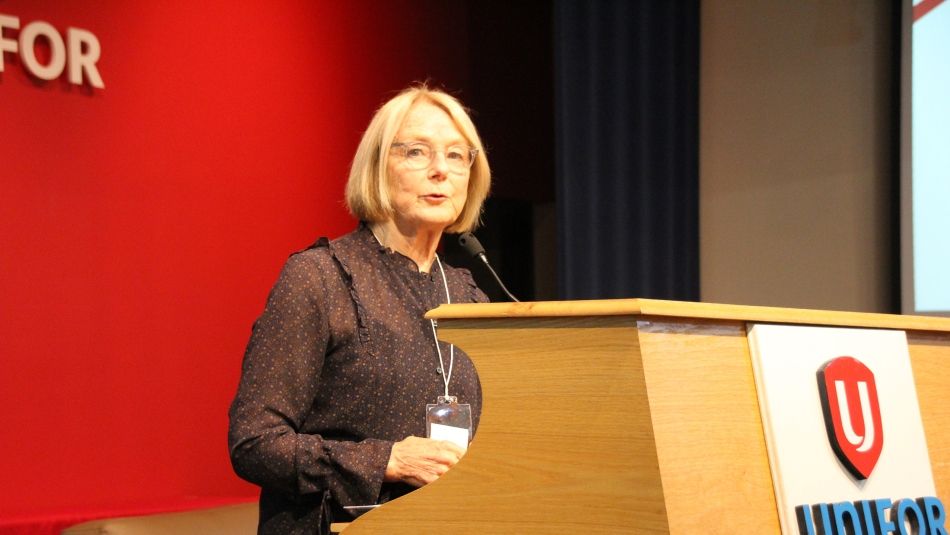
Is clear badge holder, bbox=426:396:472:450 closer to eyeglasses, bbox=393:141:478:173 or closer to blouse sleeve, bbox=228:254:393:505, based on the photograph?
blouse sleeve, bbox=228:254:393:505

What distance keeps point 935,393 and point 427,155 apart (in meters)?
0.99

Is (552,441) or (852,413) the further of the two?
(852,413)

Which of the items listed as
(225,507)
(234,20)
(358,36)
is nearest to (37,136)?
(234,20)

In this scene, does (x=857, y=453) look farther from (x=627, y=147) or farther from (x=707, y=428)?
(x=627, y=147)

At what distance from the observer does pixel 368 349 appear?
1.90 meters

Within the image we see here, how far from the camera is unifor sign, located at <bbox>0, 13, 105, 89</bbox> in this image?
3.23m

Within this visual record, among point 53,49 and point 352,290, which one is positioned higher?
point 53,49

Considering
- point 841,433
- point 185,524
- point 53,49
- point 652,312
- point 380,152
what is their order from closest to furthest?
point 652,312
point 841,433
point 380,152
point 185,524
point 53,49

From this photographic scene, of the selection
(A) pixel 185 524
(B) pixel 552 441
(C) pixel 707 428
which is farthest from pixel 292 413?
(A) pixel 185 524

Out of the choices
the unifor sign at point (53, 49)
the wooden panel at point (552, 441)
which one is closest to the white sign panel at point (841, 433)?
the wooden panel at point (552, 441)

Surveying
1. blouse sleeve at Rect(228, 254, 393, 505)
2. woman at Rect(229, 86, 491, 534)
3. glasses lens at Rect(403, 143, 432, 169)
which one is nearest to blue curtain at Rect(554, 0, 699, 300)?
woman at Rect(229, 86, 491, 534)

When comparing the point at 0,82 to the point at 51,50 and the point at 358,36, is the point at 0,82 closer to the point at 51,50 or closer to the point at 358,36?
the point at 51,50

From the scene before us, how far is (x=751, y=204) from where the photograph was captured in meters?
4.46

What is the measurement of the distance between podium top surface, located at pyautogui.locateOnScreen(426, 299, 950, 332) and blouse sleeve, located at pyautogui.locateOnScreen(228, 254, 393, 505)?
49cm
